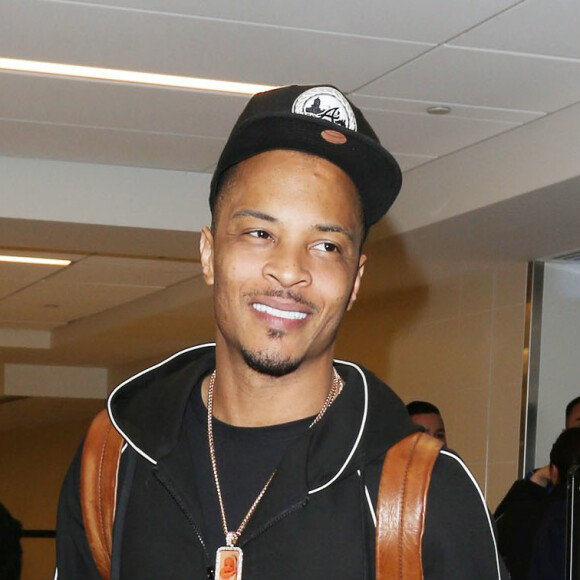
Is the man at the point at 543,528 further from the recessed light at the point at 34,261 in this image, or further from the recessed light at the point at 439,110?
the recessed light at the point at 34,261

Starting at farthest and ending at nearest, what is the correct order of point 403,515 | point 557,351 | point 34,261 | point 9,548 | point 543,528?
point 34,261, point 557,351, point 9,548, point 543,528, point 403,515

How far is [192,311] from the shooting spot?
852 cm

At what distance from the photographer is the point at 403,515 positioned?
1.45 metres

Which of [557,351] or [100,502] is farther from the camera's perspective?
[557,351]

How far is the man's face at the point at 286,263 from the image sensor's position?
1508 mm

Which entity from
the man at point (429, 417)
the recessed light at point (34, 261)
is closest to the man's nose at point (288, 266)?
the man at point (429, 417)

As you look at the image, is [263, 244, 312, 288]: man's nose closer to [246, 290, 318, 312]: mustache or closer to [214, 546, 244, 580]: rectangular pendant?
[246, 290, 318, 312]: mustache

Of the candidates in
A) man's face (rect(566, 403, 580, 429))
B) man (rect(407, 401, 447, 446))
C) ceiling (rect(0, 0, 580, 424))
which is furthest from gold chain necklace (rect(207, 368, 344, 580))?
man (rect(407, 401, 447, 446))

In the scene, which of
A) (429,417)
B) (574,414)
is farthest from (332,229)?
(429,417)

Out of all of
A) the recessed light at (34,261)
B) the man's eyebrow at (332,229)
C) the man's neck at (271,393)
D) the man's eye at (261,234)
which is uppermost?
the recessed light at (34,261)

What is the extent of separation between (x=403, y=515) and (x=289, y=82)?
304 cm

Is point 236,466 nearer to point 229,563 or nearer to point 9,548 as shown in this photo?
point 229,563

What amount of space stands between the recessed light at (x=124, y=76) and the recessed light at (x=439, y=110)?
2.02 ft

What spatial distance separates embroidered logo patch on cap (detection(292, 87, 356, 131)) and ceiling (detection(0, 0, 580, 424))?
1.98 meters
